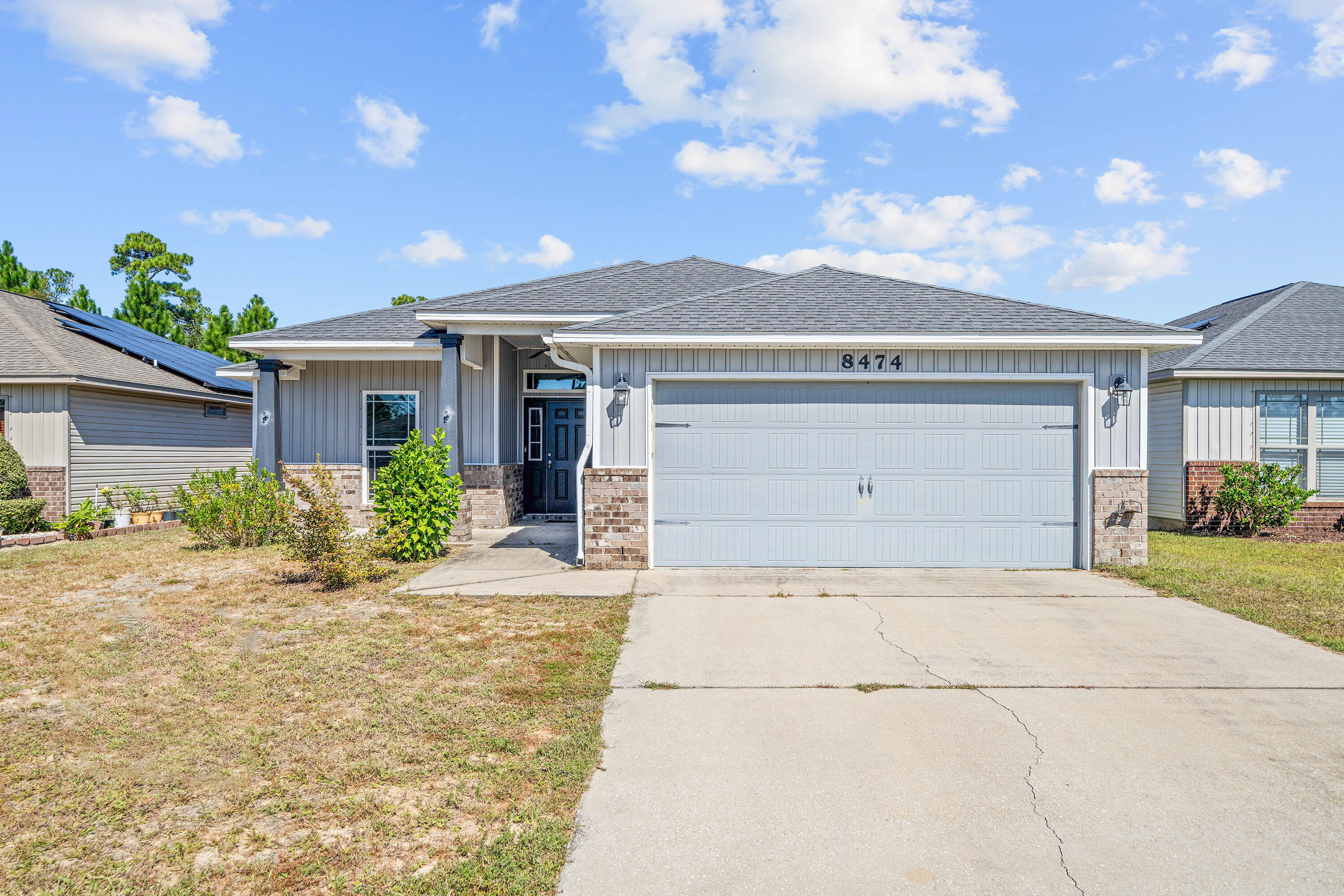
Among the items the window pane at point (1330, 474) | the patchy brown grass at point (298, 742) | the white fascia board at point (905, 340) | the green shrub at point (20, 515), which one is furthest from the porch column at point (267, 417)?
the window pane at point (1330, 474)

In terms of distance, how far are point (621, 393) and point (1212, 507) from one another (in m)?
10.5

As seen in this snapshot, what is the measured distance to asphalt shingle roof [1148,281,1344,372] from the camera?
Answer: 1123cm

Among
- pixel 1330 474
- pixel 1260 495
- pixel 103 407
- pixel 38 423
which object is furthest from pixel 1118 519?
pixel 38 423

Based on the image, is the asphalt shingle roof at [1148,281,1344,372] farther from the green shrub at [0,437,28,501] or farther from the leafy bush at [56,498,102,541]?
the green shrub at [0,437,28,501]

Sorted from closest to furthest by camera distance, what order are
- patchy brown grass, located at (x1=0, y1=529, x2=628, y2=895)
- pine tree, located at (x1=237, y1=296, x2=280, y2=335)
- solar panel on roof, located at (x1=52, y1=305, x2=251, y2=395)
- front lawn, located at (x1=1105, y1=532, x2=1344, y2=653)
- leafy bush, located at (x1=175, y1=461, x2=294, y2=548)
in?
patchy brown grass, located at (x1=0, y1=529, x2=628, y2=895) → front lawn, located at (x1=1105, y1=532, x2=1344, y2=653) → leafy bush, located at (x1=175, y1=461, x2=294, y2=548) → solar panel on roof, located at (x1=52, y1=305, x2=251, y2=395) → pine tree, located at (x1=237, y1=296, x2=280, y2=335)

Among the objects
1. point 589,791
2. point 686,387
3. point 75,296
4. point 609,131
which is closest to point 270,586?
point 686,387

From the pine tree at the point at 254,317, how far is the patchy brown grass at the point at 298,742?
22.6m

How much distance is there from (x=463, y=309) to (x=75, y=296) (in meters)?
21.7

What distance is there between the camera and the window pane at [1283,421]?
11477mm

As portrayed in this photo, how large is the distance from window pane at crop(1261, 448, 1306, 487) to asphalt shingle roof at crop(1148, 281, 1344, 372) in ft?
4.61

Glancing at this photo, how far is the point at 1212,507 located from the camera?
1141cm

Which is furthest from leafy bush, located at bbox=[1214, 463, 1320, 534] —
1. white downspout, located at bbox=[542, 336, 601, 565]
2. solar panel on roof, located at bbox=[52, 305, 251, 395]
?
solar panel on roof, located at bbox=[52, 305, 251, 395]

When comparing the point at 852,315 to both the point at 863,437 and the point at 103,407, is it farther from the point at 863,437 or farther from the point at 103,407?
the point at 103,407

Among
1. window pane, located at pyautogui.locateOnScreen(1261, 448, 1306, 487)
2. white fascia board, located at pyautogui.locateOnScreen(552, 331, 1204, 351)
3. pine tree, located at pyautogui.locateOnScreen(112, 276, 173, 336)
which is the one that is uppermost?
pine tree, located at pyautogui.locateOnScreen(112, 276, 173, 336)
